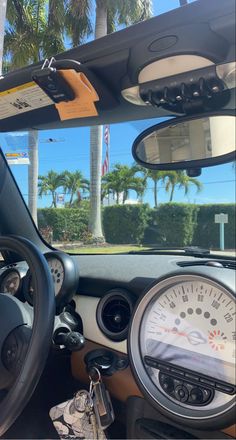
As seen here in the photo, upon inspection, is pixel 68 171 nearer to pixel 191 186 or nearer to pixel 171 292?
pixel 191 186

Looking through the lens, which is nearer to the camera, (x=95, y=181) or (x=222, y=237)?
(x=222, y=237)

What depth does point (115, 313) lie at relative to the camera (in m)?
2.07

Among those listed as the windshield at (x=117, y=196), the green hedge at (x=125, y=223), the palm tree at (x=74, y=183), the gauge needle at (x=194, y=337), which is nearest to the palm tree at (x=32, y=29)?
the windshield at (x=117, y=196)

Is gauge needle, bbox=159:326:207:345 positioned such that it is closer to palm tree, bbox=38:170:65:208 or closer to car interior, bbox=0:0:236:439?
car interior, bbox=0:0:236:439

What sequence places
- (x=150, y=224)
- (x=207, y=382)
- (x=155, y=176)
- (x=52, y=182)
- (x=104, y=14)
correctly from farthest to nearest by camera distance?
(x=104, y=14), (x=52, y=182), (x=150, y=224), (x=155, y=176), (x=207, y=382)

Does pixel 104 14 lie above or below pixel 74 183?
above

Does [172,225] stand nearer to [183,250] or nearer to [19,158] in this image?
[183,250]

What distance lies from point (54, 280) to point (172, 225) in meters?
0.73

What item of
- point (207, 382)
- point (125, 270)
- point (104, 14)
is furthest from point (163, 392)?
point (104, 14)

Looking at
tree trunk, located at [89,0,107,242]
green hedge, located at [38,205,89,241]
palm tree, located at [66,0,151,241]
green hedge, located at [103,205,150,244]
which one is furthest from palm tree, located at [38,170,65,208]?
palm tree, located at [66,0,151,241]

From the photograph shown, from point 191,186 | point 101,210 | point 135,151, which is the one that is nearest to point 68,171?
point 101,210

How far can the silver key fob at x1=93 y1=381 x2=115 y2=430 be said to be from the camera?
167 cm

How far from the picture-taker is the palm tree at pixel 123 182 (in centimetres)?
221

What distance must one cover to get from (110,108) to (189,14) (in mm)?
768
